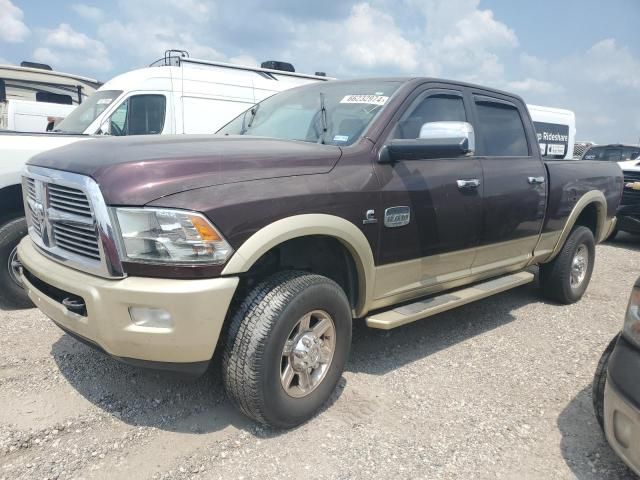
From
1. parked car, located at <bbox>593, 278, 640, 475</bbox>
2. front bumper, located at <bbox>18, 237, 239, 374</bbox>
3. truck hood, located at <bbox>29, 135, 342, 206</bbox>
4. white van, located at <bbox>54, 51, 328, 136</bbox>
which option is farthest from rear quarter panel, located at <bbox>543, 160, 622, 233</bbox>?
white van, located at <bbox>54, 51, 328, 136</bbox>

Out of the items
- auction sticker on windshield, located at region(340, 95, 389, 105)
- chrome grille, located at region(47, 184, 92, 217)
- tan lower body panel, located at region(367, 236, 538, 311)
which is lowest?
tan lower body panel, located at region(367, 236, 538, 311)

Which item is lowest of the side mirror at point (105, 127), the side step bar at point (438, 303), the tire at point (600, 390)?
the tire at point (600, 390)

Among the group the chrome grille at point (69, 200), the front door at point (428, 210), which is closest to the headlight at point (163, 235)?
the chrome grille at point (69, 200)

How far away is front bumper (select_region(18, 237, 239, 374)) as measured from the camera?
230 cm

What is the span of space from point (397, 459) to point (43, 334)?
9.26 feet

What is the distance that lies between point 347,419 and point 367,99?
204cm

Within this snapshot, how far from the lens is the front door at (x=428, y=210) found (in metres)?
3.20

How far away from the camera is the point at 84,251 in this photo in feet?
8.31

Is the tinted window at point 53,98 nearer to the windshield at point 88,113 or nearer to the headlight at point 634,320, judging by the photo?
the windshield at point 88,113

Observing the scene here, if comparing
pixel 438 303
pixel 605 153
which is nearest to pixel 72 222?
pixel 438 303

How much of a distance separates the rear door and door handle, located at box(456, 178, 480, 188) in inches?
4.7

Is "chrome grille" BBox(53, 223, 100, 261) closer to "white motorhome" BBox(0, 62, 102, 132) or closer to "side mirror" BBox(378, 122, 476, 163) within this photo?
"side mirror" BBox(378, 122, 476, 163)

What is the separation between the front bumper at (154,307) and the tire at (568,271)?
3856mm

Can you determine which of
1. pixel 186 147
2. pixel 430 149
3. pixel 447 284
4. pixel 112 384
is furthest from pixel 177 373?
pixel 447 284
